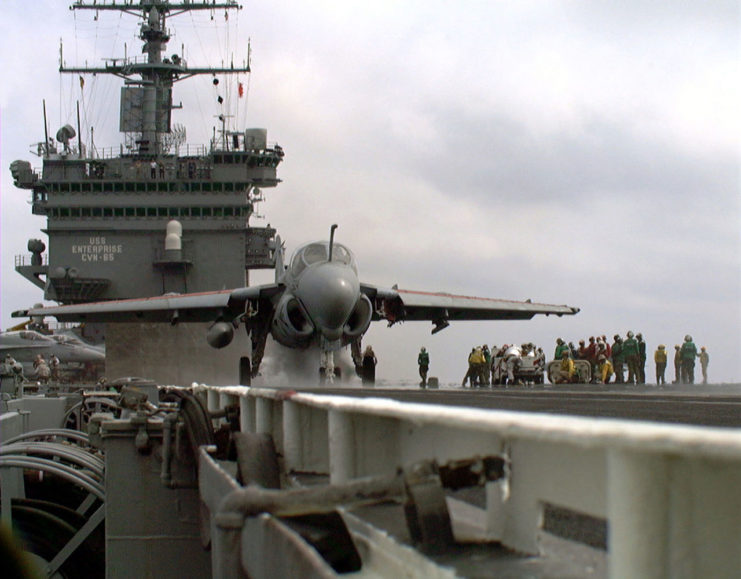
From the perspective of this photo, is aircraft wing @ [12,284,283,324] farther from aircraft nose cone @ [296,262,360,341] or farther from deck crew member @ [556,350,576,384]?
deck crew member @ [556,350,576,384]

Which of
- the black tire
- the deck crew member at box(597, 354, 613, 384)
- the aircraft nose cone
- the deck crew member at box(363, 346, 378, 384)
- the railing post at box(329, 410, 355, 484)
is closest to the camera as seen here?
the railing post at box(329, 410, 355, 484)

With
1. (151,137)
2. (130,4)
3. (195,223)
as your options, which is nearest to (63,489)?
(195,223)

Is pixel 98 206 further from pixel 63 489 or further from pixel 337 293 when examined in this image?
pixel 63 489

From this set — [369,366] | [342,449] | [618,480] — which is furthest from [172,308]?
[618,480]

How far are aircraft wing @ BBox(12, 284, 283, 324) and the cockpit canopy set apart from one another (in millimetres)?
3504

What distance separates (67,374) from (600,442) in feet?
171

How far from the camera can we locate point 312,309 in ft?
68.0

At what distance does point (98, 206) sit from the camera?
1729 inches

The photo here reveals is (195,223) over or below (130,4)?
below

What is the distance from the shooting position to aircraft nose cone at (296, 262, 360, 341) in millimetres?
19938

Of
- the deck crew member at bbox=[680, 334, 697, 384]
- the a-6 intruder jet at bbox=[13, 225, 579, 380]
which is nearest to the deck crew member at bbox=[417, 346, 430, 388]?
the a-6 intruder jet at bbox=[13, 225, 579, 380]

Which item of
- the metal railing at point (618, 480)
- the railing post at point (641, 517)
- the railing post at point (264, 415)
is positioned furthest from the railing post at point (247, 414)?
the railing post at point (641, 517)

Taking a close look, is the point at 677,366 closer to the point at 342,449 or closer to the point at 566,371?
the point at 566,371

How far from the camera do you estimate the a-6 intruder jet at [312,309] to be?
2053cm
